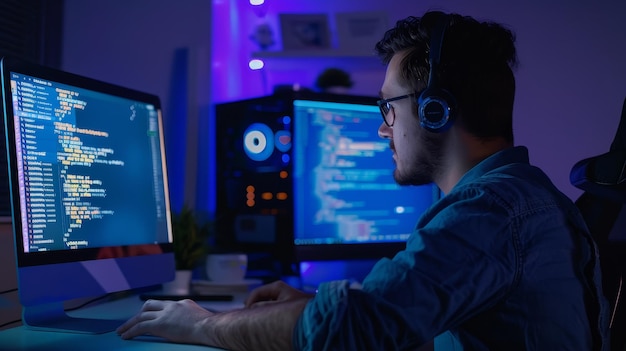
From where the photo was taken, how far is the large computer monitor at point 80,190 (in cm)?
110

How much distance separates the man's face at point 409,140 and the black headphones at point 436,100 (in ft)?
0.21

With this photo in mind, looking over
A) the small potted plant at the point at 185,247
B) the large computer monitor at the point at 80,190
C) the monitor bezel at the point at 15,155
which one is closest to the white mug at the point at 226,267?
the small potted plant at the point at 185,247

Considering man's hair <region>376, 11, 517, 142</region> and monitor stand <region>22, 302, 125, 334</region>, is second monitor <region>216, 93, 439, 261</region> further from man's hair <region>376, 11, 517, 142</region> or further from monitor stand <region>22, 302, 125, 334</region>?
man's hair <region>376, 11, 517, 142</region>

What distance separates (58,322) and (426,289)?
2.56 ft

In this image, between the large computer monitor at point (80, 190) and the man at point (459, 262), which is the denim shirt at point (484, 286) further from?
the large computer monitor at point (80, 190)

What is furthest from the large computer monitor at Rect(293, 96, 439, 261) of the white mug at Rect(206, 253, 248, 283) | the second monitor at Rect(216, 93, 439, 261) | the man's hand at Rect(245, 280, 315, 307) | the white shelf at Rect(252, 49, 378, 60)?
the man's hand at Rect(245, 280, 315, 307)

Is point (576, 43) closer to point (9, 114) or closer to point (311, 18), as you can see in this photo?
point (311, 18)

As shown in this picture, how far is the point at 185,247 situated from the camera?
1801 mm

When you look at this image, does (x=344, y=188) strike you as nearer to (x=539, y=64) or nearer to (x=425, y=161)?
(x=425, y=161)

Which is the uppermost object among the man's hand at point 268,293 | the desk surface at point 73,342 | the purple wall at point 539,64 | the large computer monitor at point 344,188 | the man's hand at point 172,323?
the purple wall at point 539,64

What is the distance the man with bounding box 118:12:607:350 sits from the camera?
Result: 0.75m

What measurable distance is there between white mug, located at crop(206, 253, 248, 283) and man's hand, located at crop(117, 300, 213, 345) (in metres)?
0.72

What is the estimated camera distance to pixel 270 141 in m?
1.99

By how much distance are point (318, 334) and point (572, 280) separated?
0.38m
